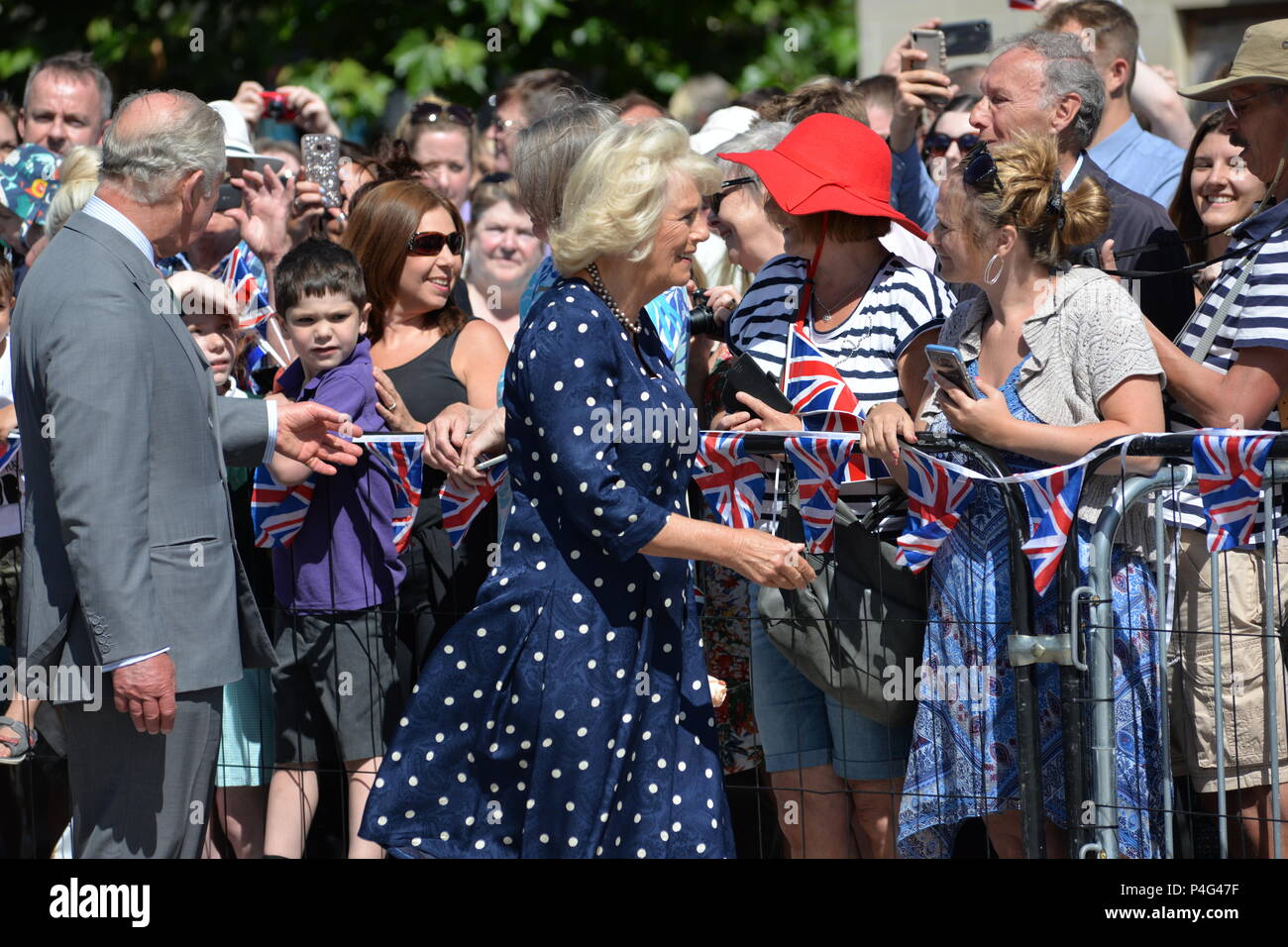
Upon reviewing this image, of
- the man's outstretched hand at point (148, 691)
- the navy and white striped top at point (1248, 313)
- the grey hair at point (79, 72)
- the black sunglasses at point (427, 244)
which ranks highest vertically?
the grey hair at point (79, 72)

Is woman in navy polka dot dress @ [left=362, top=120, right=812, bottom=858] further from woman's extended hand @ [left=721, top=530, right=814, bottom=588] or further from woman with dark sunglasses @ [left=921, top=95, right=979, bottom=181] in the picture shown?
woman with dark sunglasses @ [left=921, top=95, right=979, bottom=181]

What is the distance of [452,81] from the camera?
12.3 metres

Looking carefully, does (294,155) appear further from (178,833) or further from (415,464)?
(178,833)

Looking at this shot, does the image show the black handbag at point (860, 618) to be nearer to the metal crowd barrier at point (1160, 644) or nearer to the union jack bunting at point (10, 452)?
the metal crowd barrier at point (1160, 644)

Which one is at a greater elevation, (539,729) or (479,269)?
(479,269)

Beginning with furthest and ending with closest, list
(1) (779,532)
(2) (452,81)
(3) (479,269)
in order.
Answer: (2) (452,81), (3) (479,269), (1) (779,532)

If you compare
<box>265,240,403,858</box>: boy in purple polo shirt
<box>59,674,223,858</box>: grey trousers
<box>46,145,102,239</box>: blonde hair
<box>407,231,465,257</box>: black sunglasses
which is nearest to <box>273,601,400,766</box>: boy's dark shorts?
<box>265,240,403,858</box>: boy in purple polo shirt

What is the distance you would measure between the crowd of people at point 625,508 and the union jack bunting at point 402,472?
3cm

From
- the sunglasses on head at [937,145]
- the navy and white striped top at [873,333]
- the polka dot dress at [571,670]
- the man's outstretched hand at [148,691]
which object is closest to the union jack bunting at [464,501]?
the polka dot dress at [571,670]

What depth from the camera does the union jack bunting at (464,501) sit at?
14.5 ft

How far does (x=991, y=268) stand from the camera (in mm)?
4027

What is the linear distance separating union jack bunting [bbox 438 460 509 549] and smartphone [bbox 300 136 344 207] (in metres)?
2.22

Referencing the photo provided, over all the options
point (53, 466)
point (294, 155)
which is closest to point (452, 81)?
point (294, 155)
